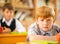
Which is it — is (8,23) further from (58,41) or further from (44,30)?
(58,41)

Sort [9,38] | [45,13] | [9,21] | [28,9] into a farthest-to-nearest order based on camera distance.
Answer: [28,9] < [9,21] < [9,38] < [45,13]

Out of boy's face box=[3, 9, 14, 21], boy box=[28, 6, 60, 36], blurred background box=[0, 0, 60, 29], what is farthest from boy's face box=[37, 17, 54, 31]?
blurred background box=[0, 0, 60, 29]

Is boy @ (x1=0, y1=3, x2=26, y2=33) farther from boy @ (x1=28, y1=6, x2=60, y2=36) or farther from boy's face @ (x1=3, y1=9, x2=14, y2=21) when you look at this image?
boy @ (x1=28, y1=6, x2=60, y2=36)

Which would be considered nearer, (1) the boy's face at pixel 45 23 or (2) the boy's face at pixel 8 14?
(1) the boy's face at pixel 45 23

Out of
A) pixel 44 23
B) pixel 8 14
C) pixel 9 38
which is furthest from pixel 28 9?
pixel 44 23

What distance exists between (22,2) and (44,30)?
5.94 feet

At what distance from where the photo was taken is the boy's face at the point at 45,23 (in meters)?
2.19

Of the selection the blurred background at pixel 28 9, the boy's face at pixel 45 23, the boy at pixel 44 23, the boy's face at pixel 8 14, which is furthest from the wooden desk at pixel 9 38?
the blurred background at pixel 28 9

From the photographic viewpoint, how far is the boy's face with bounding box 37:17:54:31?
2.19m

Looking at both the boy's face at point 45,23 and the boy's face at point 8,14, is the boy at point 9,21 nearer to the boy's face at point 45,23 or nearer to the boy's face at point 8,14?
the boy's face at point 8,14

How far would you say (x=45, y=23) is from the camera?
86.2 inches

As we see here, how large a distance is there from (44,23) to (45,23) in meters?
0.01

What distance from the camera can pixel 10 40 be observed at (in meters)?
2.57

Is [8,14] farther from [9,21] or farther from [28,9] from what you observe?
[28,9]
